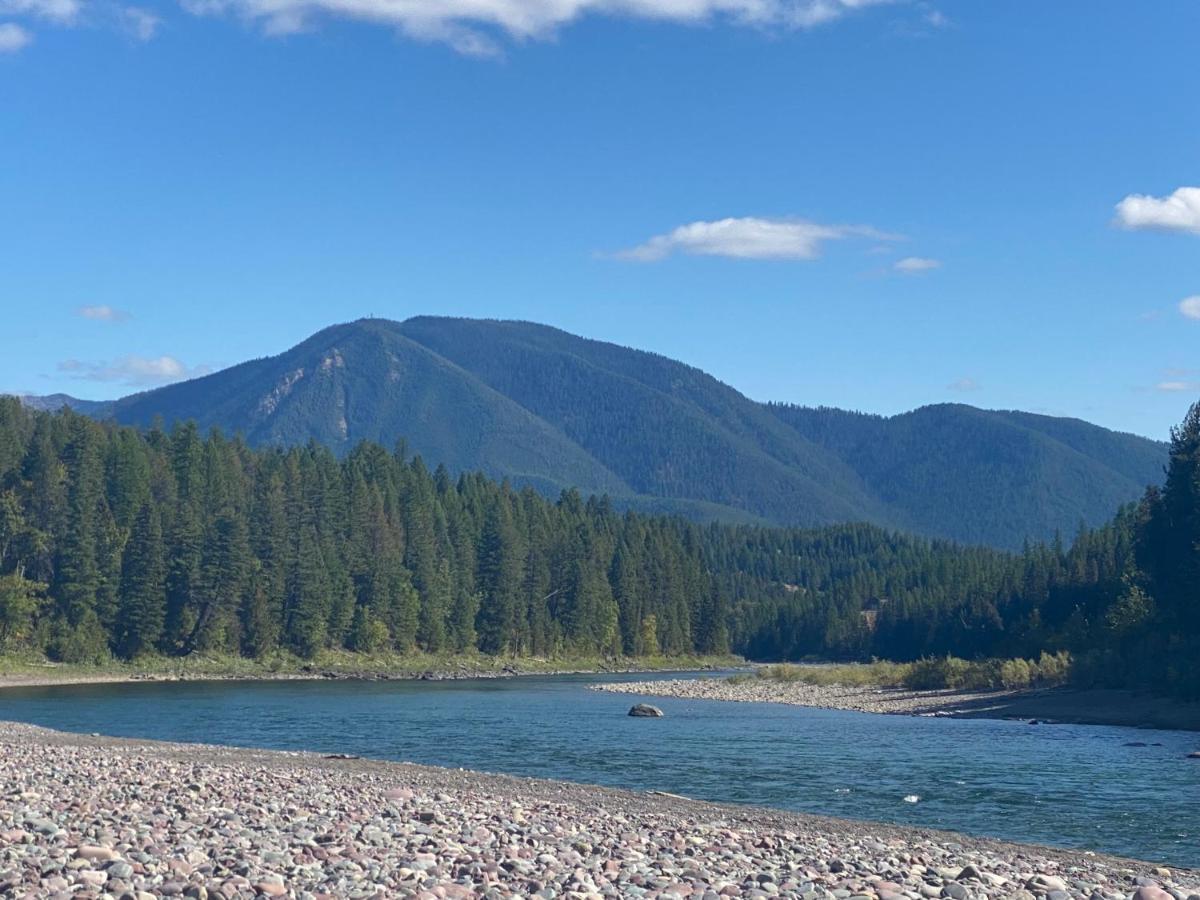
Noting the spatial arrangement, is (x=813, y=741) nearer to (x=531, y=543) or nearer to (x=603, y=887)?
(x=603, y=887)

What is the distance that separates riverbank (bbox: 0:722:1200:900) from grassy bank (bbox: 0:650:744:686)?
64.9 m

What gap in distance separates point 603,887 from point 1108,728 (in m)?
Result: 47.8

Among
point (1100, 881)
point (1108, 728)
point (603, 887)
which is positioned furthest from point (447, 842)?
point (1108, 728)

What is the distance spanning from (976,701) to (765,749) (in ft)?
94.7

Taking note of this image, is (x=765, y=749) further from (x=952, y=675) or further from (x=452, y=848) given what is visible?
(x=952, y=675)

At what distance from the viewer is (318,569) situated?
4737 inches

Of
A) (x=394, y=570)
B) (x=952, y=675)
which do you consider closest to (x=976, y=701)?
(x=952, y=675)

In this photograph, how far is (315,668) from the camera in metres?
111

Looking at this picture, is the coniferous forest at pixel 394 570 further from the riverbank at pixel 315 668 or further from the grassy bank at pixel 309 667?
the riverbank at pixel 315 668

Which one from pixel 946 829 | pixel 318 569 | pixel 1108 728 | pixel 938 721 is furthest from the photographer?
pixel 318 569


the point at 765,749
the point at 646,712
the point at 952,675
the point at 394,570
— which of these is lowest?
the point at 646,712

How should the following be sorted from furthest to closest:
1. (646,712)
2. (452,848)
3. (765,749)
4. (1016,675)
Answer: (1016,675) → (646,712) → (765,749) → (452,848)

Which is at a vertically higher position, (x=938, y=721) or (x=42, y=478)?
(x=42, y=478)

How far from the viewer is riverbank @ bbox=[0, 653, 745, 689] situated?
93375 mm
